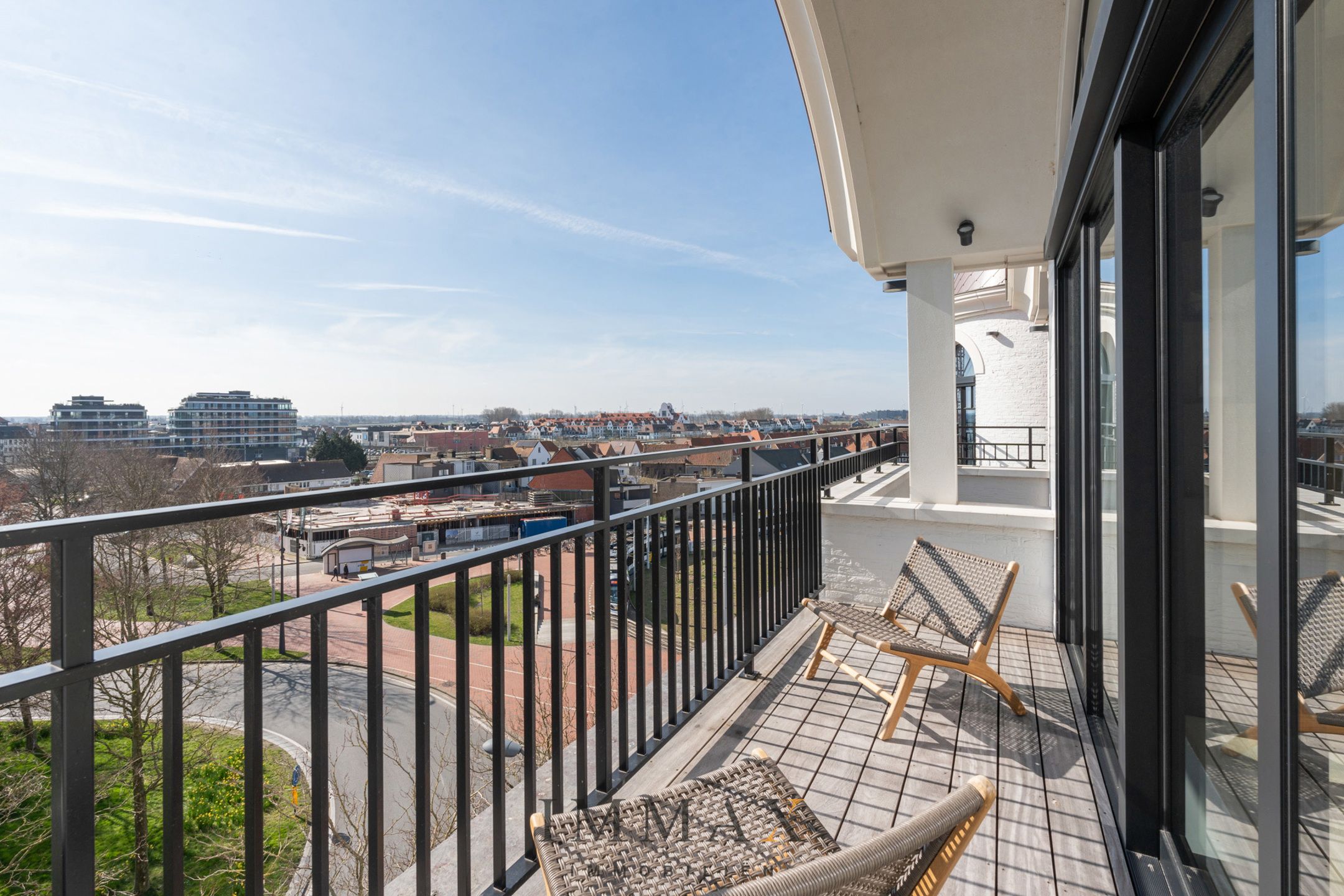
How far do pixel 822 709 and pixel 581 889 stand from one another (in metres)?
1.75

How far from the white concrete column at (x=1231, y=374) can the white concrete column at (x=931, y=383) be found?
3640mm

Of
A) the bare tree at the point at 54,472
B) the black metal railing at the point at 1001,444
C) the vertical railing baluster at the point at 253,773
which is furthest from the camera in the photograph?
the black metal railing at the point at 1001,444

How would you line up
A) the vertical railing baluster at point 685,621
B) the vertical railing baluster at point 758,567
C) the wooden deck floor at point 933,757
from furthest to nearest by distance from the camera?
1. the vertical railing baluster at point 758,567
2. the vertical railing baluster at point 685,621
3. the wooden deck floor at point 933,757

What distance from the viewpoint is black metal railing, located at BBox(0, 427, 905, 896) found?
78cm

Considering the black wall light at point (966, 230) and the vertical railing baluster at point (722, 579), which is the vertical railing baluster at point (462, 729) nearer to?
the vertical railing baluster at point (722, 579)

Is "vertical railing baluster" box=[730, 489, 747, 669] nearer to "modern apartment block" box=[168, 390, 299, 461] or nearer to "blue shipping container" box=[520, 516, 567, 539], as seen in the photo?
"blue shipping container" box=[520, 516, 567, 539]

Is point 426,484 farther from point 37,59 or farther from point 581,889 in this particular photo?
point 37,59

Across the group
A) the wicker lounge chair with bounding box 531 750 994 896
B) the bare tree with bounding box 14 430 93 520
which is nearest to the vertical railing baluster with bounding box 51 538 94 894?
the wicker lounge chair with bounding box 531 750 994 896

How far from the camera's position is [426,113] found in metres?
33.6

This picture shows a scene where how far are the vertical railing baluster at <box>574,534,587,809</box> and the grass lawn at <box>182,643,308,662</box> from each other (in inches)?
28.9

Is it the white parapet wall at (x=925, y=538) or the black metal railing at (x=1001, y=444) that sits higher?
the black metal railing at (x=1001, y=444)

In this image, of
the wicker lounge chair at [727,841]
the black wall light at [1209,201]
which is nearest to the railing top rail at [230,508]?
the wicker lounge chair at [727,841]

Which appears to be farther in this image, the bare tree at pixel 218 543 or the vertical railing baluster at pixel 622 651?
the bare tree at pixel 218 543

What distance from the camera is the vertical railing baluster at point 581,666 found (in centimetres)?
182
